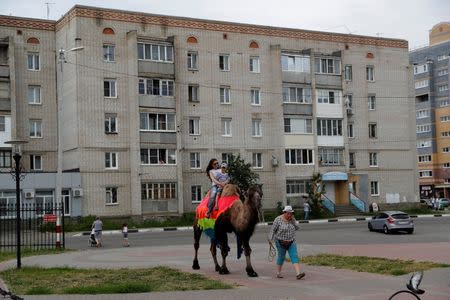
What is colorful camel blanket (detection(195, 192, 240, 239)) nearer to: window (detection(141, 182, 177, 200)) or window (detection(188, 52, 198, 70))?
window (detection(141, 182, 177, 200))

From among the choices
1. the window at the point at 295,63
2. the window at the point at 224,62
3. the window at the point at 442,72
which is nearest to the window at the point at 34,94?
the window at the point at 224,62

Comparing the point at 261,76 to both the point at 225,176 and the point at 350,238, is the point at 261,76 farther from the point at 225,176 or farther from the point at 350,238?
the point at 225,176

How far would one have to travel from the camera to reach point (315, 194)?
5538 cm

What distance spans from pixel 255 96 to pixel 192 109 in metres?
6.05

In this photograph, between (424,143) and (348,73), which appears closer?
(348,73)

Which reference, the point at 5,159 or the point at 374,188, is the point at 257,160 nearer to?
the point at 374,188

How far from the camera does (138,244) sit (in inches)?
1268

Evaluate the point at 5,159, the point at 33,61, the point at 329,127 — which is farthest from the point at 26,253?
the point at 329,127

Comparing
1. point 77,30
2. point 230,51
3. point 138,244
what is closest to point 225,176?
point 138,244

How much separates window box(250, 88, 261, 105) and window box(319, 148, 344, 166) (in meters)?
7.24

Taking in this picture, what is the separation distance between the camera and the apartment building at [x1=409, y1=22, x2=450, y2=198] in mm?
102688

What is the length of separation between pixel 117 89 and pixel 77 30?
5.19 meters

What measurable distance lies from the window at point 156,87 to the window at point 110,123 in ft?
9.06

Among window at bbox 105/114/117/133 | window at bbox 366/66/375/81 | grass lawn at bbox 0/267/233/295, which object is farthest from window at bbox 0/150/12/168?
grass lawn at bbox 0/267/233/295
